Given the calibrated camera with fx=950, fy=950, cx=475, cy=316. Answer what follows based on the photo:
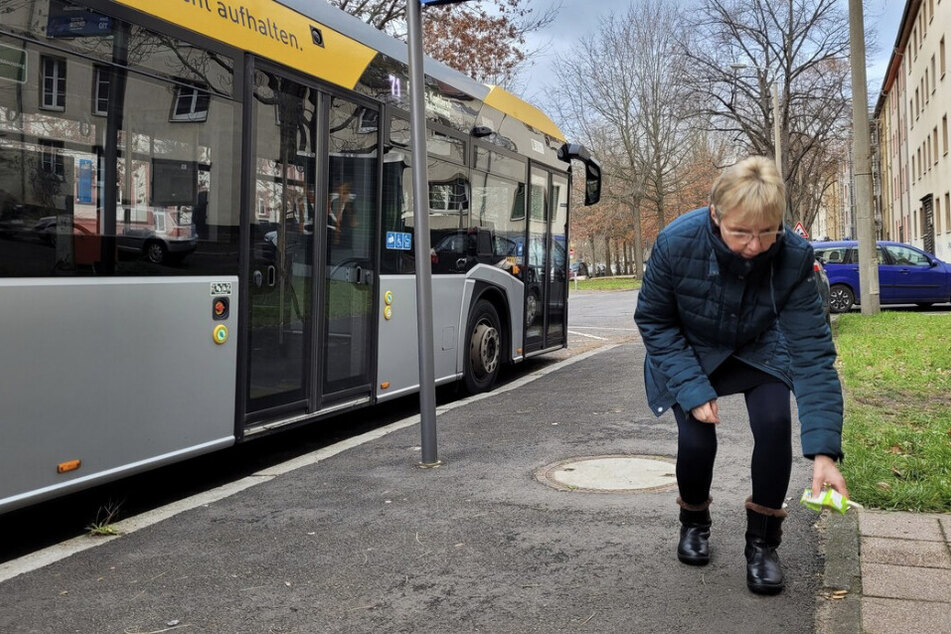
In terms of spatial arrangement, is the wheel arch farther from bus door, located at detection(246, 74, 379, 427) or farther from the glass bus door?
the glass bus door

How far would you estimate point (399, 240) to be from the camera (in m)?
7.75

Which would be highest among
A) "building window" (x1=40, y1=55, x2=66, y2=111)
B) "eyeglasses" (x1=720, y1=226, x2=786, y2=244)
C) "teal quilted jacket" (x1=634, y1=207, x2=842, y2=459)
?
"building window" (x1=40, y1=55, x2=66, y2=111)

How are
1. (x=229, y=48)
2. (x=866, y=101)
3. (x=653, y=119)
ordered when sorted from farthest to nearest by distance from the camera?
1. (x=653, y=119)
2. (x=866, y=101)
3. (x=229, y=48)

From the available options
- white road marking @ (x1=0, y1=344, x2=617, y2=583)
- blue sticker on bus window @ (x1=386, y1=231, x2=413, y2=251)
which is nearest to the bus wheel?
white road marking @ (x1=0, y1=344, x2=617, y2=583)

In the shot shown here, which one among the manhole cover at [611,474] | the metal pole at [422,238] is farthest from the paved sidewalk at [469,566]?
the metal pole at [422,238]

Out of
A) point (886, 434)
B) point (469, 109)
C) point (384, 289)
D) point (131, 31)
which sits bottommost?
point (886, 434)

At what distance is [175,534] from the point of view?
4723mm

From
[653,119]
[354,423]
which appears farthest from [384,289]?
[653,119]

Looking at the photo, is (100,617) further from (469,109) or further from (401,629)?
(469,109)

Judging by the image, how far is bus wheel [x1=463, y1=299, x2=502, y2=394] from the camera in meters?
9.48

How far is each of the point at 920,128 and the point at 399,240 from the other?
1670 inches

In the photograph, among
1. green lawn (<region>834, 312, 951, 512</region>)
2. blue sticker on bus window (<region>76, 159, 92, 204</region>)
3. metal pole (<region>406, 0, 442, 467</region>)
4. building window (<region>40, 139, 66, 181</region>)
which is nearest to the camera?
building window (<region>40, 139, 66, 181</region>)

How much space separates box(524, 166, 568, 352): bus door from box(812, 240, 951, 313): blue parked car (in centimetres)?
1166

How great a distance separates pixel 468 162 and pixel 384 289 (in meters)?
2.17
